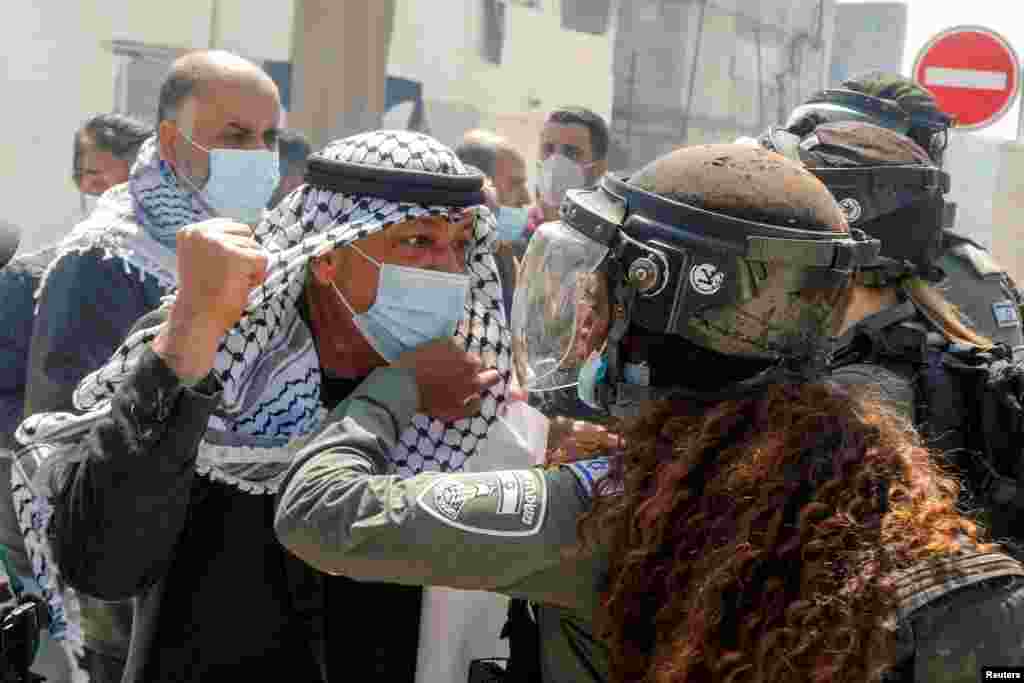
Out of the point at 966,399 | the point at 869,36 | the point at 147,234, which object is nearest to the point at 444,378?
the point at 966,399

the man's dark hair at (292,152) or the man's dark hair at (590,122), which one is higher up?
the man's dark hair at (590,122)

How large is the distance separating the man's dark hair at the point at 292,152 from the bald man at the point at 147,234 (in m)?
3.19

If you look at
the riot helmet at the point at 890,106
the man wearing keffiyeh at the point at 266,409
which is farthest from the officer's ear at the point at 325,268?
the riot helmet at the point at 890,106

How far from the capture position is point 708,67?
22.3 m

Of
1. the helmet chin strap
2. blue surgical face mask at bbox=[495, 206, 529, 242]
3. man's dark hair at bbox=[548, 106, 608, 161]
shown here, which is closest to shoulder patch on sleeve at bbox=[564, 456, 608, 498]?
the helmet chin strap

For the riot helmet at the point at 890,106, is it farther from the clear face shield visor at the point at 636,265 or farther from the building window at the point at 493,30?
the building window at the point at 493,30

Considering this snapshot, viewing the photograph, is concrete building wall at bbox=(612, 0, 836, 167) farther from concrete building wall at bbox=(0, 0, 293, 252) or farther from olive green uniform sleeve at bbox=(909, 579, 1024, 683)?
olive green uniform sleeve at bbox=(909, 579, 1024, 683)

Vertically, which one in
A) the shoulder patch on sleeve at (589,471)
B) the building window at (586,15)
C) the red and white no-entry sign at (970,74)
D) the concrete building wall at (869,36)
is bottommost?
the shoulder patch on sleeve at (589,471)

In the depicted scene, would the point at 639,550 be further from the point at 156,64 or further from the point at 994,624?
the point at 156,64

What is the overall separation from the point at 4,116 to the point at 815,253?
9.37 m

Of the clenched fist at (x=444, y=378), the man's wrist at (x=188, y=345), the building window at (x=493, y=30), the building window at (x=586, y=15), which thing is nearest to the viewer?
the man's wrist at (x=188, y=345)

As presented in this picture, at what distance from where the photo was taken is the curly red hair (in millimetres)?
1591

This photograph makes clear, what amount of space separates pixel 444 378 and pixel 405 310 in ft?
0.71

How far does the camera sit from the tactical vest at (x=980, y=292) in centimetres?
367
